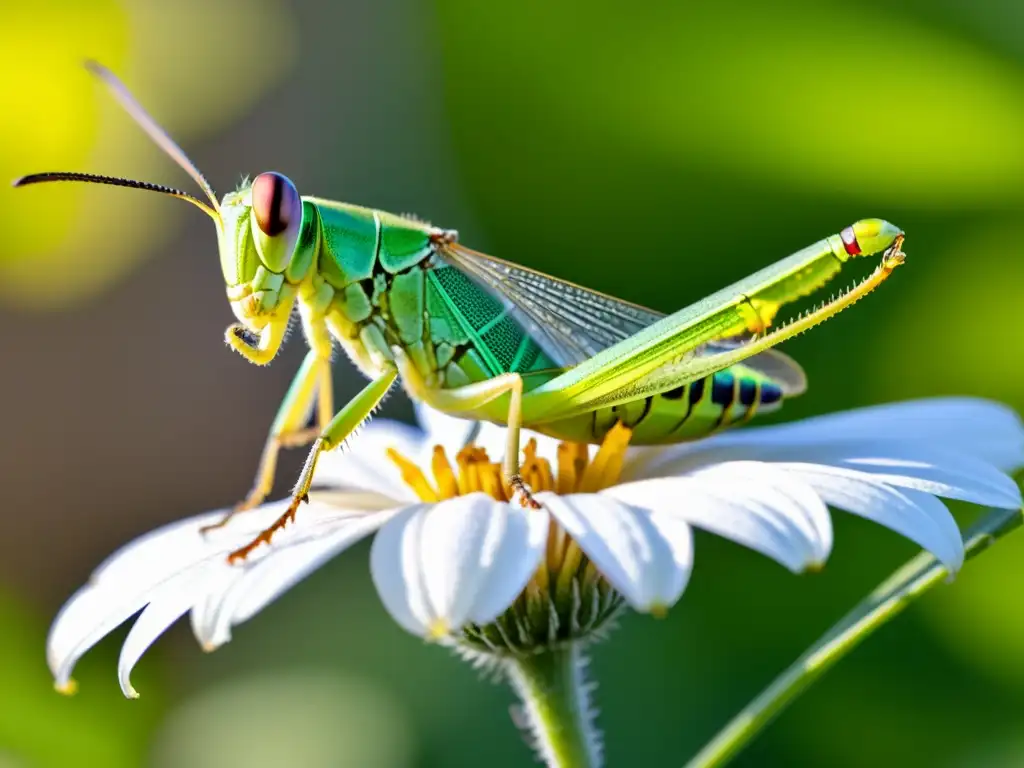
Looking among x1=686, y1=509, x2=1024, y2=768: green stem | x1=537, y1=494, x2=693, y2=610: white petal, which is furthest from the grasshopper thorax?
x1=686, y1=509, x2=1024, y2=768: green stem

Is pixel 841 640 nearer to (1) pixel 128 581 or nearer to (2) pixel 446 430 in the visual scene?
(1) pixel 128 581

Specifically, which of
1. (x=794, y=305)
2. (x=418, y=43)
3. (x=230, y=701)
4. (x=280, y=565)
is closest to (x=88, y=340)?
(x=418, y=43)

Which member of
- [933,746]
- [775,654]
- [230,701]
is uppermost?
[230,701]

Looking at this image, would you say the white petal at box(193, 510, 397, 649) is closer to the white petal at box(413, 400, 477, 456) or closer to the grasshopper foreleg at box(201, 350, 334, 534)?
the grasshopper foreleg at box(201, 350, 334, 534)

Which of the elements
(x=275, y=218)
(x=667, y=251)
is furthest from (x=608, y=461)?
(x=667, y=251)

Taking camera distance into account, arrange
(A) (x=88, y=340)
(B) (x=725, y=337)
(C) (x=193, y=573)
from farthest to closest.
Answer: (A) (x=88, y=340) → (B) (x=725, y=337) → (C) (x=193, y=573)

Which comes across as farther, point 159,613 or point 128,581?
point 128,581

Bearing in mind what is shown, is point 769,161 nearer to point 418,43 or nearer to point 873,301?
point 873,301
